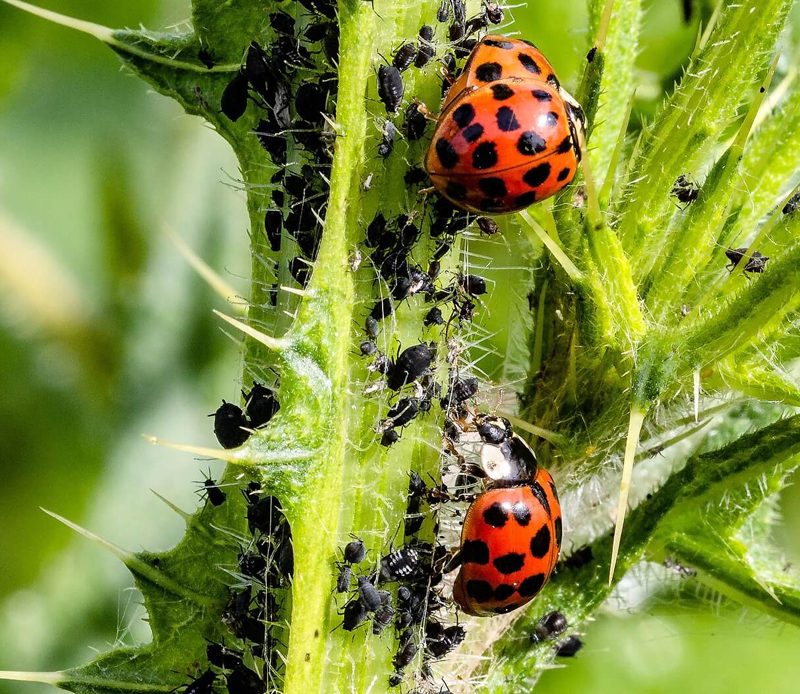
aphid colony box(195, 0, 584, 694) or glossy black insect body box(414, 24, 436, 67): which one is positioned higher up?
glossy black insect body box(414, 24, 436, 67)

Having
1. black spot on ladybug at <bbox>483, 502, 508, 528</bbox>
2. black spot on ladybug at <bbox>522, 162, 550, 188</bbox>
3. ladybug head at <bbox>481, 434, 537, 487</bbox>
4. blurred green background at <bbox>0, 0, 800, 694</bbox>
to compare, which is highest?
black spot on ladybug at <bbox>522, 162, 550, 188</bbox>

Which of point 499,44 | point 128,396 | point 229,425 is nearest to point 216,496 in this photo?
point 229,425

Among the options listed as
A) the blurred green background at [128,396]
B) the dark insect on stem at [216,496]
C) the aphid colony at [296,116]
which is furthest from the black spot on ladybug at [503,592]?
the blurred green background at [128,396]

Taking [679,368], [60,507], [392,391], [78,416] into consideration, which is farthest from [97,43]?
[679,368]

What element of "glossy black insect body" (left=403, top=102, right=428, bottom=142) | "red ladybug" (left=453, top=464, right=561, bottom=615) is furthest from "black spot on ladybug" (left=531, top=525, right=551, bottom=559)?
"glossy black insect body" (left=403, top=102, right=428, bottom=142)

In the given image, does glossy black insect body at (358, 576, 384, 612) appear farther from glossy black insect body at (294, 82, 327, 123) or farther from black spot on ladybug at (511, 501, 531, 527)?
glossy black insect body at (294, 82, 327, 123)

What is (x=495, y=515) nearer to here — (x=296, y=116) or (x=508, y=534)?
(x=508, y=534)

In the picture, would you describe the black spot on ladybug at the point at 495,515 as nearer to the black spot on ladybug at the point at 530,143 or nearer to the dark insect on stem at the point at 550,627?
the dark insect on stem at the point at 550,627

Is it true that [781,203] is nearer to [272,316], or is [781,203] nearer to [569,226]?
[569,226]
